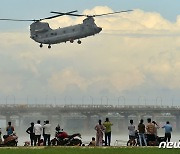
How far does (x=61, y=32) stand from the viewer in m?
91.1

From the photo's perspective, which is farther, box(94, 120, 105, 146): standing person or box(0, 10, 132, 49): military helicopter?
box(0, 10, 132, 49): military helicopter

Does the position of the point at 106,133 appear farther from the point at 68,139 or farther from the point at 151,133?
the point at 151,133

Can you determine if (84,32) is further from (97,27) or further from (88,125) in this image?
(88,125)

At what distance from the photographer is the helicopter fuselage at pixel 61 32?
8756 centimetres

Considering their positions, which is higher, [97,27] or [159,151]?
[97,27]

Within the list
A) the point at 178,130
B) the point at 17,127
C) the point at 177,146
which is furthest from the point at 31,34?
the point at 178,130

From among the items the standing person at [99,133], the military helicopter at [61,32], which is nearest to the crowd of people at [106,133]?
the standing person at [99,133]

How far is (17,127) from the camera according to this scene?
176000 millimetres

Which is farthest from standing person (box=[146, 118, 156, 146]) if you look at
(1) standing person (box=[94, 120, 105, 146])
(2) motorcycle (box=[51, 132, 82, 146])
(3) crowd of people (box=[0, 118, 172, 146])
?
(2) motorcycle (box=[51, 132, 82, 146])

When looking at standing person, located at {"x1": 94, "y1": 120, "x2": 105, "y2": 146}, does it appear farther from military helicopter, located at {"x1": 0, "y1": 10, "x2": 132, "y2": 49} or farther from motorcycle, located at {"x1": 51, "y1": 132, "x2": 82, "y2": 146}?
military helicopter, located at {"x1": 0, "y1": 10, "x2": 132, "y2": 49}

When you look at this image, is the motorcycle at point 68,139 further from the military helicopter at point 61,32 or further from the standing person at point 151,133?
the military helicopter at point 61,32

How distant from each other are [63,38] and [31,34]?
6.49 meters

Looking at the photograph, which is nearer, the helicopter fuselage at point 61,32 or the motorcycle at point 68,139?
the motorcycle at point 68,139

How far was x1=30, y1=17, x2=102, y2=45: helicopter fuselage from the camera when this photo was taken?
87562 millimetres
